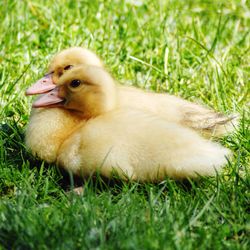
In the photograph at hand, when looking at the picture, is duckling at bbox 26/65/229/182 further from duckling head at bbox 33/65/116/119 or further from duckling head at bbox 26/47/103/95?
duckling head at bbox 26/47/103/95

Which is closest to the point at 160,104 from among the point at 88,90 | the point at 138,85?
the point at 88,90

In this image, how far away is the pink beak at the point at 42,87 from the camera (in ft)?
13.1

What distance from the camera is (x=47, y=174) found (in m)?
3.76

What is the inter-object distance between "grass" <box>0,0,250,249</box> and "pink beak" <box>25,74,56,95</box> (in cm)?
26

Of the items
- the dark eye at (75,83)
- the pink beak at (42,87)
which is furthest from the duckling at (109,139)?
the pink beak at (42,87)

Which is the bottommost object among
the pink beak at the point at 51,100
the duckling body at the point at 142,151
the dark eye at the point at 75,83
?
the duckling body at the point at 142,151

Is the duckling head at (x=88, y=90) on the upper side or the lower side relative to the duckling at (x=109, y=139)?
upper

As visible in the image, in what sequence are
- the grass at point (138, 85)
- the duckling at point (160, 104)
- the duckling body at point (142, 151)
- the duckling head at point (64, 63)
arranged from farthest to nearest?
the duckling head at point (64, 63) < the duckling at point (160, 104) < the duckling body at point (142, 151) < the grass at point (138, 85)

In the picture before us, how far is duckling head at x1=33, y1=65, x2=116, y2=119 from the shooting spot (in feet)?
12.2

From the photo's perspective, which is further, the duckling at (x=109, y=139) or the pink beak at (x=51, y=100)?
the pink beak at (x=51, y=100)

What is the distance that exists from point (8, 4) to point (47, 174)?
2199mm

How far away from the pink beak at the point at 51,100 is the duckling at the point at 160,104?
16cm

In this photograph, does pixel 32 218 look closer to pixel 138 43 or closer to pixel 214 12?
pixel 138 43

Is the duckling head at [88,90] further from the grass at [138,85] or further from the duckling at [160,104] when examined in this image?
the grass at [138,85]
